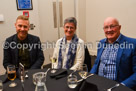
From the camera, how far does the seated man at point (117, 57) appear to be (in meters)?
1.73

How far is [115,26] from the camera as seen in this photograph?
186cm

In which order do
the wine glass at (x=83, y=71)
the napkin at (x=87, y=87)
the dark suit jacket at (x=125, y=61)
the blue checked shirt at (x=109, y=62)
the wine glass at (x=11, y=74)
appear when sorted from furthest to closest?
the blue checked shirt at (x=109, y=62), the dark suit jacket at (x=125, y=61), the wine glass at (x=83, y=71), the wine glass at (x=11, y=74), the napkin at (x=87, y=87)

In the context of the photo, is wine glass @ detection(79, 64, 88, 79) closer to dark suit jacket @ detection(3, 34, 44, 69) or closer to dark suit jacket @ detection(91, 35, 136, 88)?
dark suit jacket @ detection(91, 35, 136, 88)

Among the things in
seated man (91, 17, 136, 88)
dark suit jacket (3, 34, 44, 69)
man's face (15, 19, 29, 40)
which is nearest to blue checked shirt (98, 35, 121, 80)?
seated man (91, 17, 136, 88)

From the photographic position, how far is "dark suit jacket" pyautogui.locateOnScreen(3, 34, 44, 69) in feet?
7.27

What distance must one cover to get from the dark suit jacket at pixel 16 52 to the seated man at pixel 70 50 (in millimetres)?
303

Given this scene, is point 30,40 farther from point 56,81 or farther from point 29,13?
point 29,13

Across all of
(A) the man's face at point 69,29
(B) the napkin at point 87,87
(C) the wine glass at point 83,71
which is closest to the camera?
(B) the napkin at point 87,87

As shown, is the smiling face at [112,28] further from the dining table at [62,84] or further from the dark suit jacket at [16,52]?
the dark suit jacket at [16,52]

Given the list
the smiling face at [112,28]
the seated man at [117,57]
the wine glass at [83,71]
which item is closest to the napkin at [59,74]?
the wine glass at [83,71]

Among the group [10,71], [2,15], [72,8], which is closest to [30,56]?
[10,71]

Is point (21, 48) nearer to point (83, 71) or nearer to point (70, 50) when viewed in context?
point (70, 50)

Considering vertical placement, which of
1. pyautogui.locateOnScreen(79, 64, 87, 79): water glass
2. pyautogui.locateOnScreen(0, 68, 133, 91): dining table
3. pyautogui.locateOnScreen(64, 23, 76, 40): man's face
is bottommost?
pyautogui.locateOnScreen(0, 68, 133, 91): dining table

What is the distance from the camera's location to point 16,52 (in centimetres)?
221
